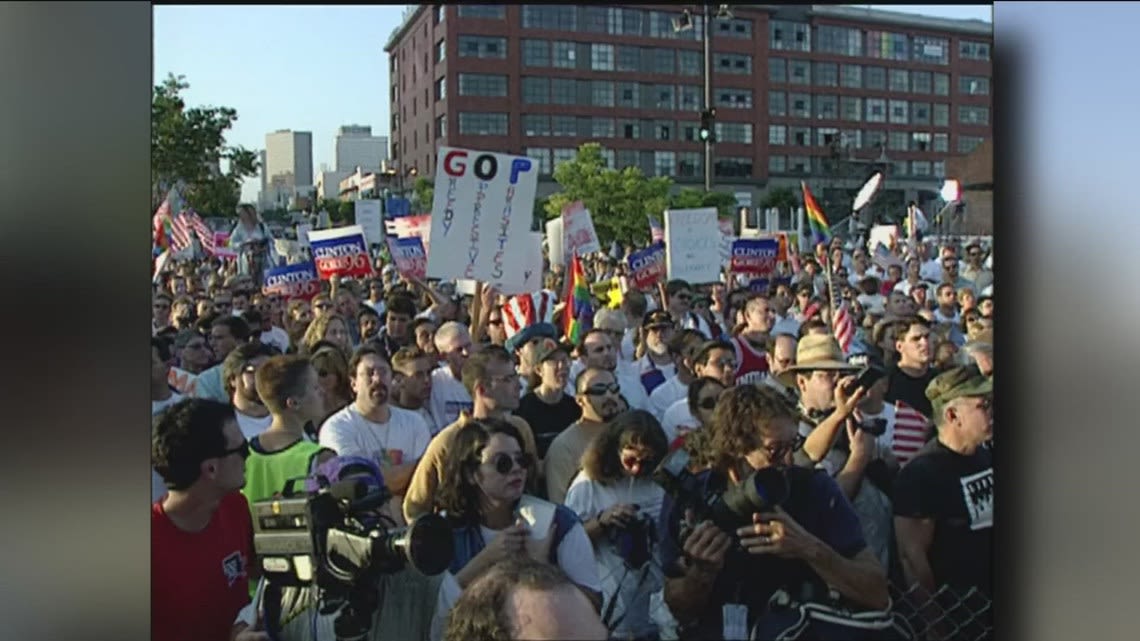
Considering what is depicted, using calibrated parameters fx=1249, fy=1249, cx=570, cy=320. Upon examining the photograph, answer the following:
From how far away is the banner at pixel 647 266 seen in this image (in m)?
3.21

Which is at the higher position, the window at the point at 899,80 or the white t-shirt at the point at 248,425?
the window at the point at 899,80

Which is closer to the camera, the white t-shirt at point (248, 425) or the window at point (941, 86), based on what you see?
the white t-shirt at point (248, 425)

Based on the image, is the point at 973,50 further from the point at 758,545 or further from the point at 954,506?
the point at 758,545

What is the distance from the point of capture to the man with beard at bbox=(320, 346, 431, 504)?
3.06m

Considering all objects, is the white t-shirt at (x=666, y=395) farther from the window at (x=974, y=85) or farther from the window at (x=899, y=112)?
the window at (x=974, y=85)

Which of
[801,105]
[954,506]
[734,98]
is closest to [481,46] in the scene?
[734,98]

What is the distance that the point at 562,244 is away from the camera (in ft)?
10.8

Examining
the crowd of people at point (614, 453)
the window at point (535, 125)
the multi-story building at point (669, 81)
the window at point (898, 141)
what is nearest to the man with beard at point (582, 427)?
the crowd of people at point (614, 453)

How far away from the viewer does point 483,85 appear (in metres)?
3.14

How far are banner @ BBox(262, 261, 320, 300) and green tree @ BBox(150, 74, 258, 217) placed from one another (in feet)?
0.77

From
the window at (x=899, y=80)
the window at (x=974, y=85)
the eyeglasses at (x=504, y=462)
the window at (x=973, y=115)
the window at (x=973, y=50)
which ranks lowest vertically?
the eyeglasses at (x=504, y=462)

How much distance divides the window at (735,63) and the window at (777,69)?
0.05 metres
